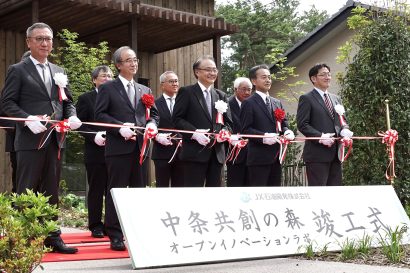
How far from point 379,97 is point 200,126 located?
3.58 meters

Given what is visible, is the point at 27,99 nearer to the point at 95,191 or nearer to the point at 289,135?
the point at 95,191

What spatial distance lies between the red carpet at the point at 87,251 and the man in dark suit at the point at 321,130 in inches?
96.7

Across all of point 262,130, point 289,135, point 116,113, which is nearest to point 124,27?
point 262,130

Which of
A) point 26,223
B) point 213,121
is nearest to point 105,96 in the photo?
point 213,121

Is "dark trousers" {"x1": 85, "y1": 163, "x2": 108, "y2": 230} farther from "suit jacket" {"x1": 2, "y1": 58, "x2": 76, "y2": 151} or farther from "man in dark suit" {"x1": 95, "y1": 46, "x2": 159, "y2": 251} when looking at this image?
"suit jacket" {"x1": 2, "y1": 58, "x2": 76, "y2": 151}

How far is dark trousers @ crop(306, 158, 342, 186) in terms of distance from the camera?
6.88 meters

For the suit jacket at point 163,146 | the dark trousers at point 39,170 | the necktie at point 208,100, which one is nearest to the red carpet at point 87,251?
the dark trousers at point 39,170

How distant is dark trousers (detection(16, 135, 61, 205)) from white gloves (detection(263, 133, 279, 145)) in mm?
2325

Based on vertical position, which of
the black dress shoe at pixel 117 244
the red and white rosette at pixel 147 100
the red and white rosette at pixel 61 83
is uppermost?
the red and white rosette at pixel 61 83

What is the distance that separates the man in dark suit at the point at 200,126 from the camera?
20.3 ft

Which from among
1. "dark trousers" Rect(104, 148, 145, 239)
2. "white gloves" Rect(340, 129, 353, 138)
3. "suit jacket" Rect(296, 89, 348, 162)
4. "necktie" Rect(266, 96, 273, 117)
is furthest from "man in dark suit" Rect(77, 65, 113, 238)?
"white gloves" Rect(340, 129, 353, 138)

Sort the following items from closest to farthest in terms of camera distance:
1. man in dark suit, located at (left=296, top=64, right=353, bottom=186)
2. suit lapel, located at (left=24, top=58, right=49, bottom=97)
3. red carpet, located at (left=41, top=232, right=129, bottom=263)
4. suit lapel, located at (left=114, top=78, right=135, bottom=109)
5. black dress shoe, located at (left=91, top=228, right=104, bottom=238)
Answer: red carpet, located at (left=41, top=232, right=129, bottom=263) < suit lapel, located at (left=24, top=58, right=49, bottom=97) < suit lapel, located at (left=114, top=78, right=135, bottom=109) < man in dark suit, located at (left=296, top=64, right=353, bottom=186) < black dress shoe, located at (left=91, top=228, right=104, bottom=238)

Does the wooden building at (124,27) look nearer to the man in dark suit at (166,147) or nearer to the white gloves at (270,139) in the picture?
the man in dark suit at (166,147)

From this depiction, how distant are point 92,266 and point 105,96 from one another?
1.72 meters
